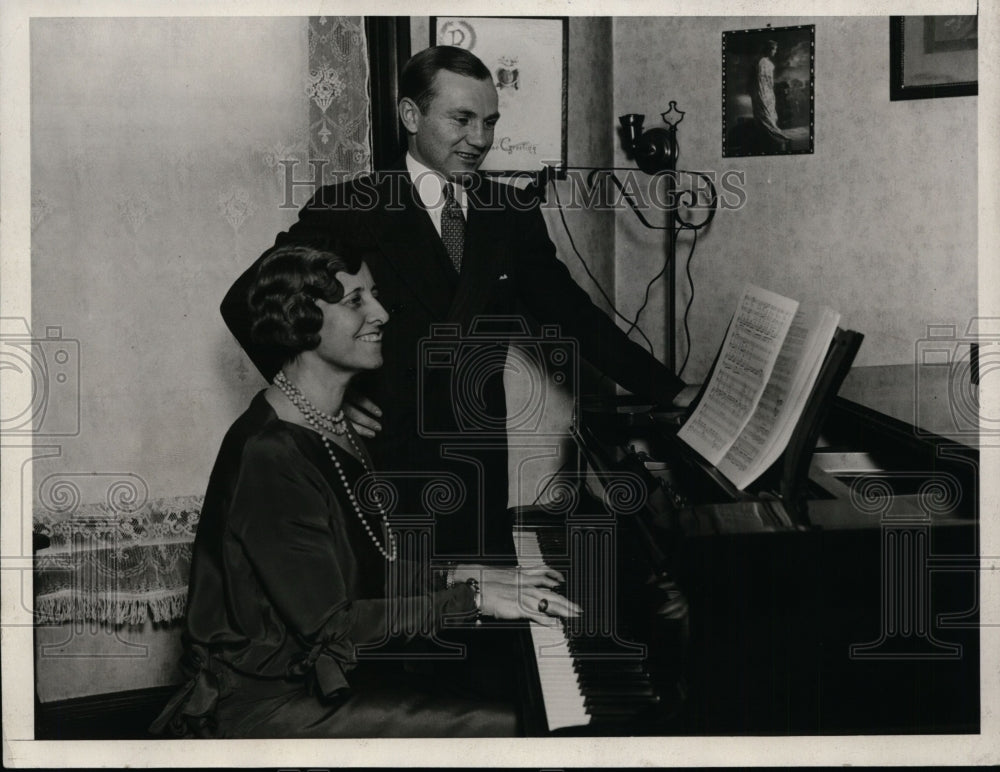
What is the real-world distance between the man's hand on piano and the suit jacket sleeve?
657mm

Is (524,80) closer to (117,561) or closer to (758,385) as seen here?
(758,385)

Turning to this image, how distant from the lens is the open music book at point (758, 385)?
1637mm

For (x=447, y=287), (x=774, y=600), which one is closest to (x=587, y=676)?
(x=774, y=600)

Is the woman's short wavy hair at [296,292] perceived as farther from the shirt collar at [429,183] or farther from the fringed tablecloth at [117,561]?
the fringed tablecloth at [117,561]

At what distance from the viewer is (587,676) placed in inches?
65.8

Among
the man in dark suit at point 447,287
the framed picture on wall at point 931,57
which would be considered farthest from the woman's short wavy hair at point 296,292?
the framed picture on wall at point 931,57

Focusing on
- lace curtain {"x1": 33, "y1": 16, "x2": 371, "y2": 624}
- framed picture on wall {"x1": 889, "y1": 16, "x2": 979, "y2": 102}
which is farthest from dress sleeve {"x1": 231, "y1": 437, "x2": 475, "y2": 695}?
framed picture on wall {"x1": 889, "y1": 16, "x2": 979, "y2": 102}

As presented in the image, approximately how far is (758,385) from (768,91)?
1.56 metres

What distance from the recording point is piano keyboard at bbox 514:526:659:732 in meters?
1.64

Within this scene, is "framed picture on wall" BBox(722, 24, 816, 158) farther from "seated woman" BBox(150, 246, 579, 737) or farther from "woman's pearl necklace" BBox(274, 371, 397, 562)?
"woman's pearl necklace" BBox(274, 371, 397, 562)

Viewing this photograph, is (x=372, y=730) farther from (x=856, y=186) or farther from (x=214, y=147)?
(x=856, y=186)

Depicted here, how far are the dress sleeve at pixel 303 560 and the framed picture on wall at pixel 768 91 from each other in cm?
179

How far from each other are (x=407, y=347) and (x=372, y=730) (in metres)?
0.83

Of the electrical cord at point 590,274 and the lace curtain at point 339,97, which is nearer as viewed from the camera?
the lace curtain at point 339,97
